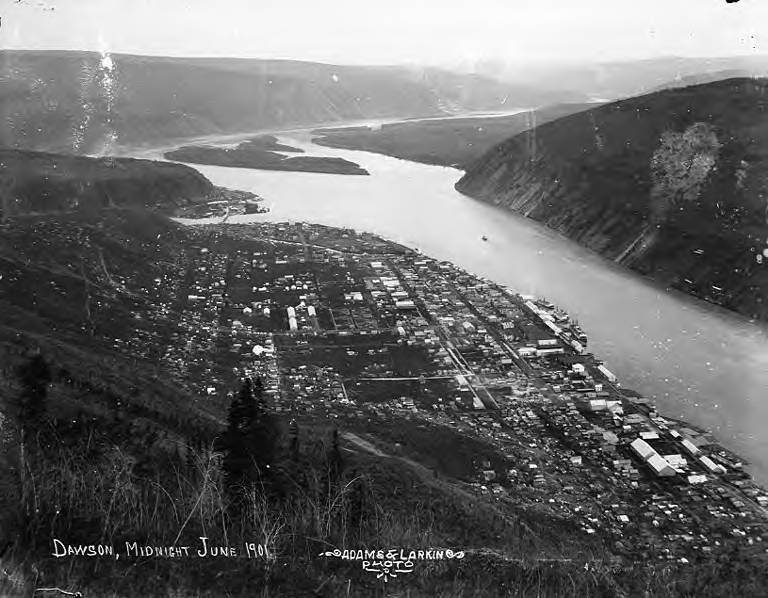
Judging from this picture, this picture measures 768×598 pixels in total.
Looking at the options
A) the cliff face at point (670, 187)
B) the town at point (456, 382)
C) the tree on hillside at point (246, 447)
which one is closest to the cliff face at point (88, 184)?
the town at point (456, 382)

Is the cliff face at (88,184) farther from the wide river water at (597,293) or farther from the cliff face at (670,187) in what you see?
the cliff face at (670,187)

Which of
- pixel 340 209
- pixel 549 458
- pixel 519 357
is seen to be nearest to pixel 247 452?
pixel 549 458

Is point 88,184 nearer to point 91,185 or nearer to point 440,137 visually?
point 91,185

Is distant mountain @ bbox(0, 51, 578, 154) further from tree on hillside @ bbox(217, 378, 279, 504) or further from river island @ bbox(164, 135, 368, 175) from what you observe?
tree on hillside @ bbox(217, 378, 279, 504)

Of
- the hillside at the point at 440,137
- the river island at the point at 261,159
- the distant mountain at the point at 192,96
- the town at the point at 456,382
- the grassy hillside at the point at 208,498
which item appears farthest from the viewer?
the hillside at the point at 440,137

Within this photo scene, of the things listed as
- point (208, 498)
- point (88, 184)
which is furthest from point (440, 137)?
point (208, 498)
